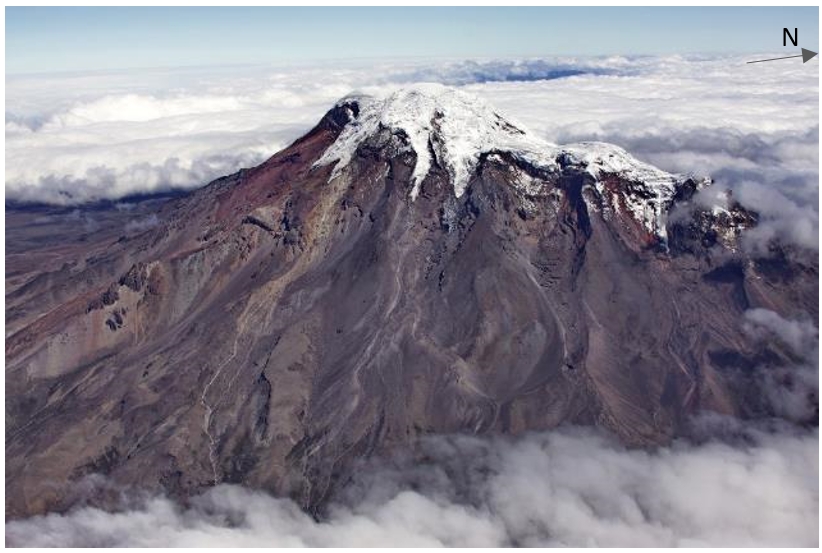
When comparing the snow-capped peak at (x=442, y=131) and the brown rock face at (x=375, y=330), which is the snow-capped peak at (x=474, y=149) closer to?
the snow-capped peak at (x=442, y=131)

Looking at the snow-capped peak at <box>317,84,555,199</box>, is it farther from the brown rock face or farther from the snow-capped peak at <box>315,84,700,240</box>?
the brown rock face

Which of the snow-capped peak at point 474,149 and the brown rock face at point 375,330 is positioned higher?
the snow-capped peak at point 474,149

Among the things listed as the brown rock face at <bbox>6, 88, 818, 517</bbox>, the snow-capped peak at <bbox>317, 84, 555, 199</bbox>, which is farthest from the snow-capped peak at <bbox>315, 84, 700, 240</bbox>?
the brown rock face at <bbox>6, 88, 818, 517</bbox>

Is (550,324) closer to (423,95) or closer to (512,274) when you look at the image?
(512,274)

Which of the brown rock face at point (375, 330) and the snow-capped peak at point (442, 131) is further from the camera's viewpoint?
the snow-capped peak at point (442, 131)

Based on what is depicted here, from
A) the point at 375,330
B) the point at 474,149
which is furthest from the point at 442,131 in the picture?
the point at 375,330

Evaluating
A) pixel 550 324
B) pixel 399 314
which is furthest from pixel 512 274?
pixel 399 314

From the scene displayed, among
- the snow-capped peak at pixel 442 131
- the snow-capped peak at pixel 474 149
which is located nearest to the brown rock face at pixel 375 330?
the snow-capped peak at pixel 474 149

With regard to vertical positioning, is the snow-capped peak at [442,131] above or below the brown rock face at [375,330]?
above
